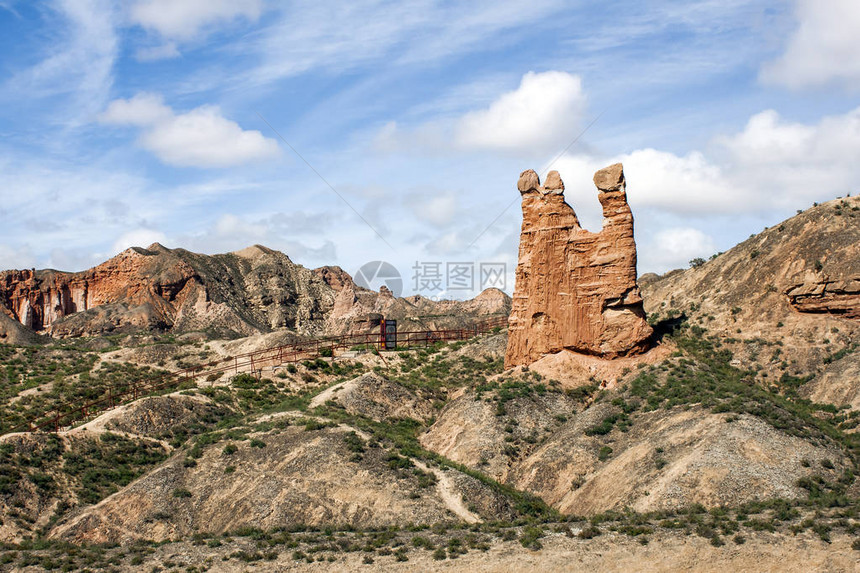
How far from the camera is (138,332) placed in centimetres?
8912

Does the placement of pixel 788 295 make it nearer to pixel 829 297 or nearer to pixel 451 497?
pixel 829 297

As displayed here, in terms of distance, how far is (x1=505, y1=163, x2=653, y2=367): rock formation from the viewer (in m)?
45.0

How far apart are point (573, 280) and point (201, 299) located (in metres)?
63.8

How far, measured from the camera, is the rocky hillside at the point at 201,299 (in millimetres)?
94938

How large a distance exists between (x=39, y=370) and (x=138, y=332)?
106 ft

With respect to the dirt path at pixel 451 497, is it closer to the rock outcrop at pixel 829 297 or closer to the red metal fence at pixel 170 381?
the red metal fence at pixel 170 381

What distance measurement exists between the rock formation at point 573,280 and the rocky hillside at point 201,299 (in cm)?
4083

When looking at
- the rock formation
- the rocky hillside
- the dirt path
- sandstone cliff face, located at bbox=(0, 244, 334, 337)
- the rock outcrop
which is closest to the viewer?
the dirt path

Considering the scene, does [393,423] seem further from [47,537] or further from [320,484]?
[47,537]

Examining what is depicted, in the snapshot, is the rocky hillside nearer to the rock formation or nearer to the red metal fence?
the red metal fence

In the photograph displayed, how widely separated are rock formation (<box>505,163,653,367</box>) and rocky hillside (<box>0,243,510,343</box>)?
134 ft

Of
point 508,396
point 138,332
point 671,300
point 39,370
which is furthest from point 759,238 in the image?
point 138,332

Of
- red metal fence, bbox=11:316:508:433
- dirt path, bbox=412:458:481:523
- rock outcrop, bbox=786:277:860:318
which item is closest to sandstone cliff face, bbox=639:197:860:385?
rock outcrop, bbox=786:277:860:318

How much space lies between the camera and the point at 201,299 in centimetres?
9862
